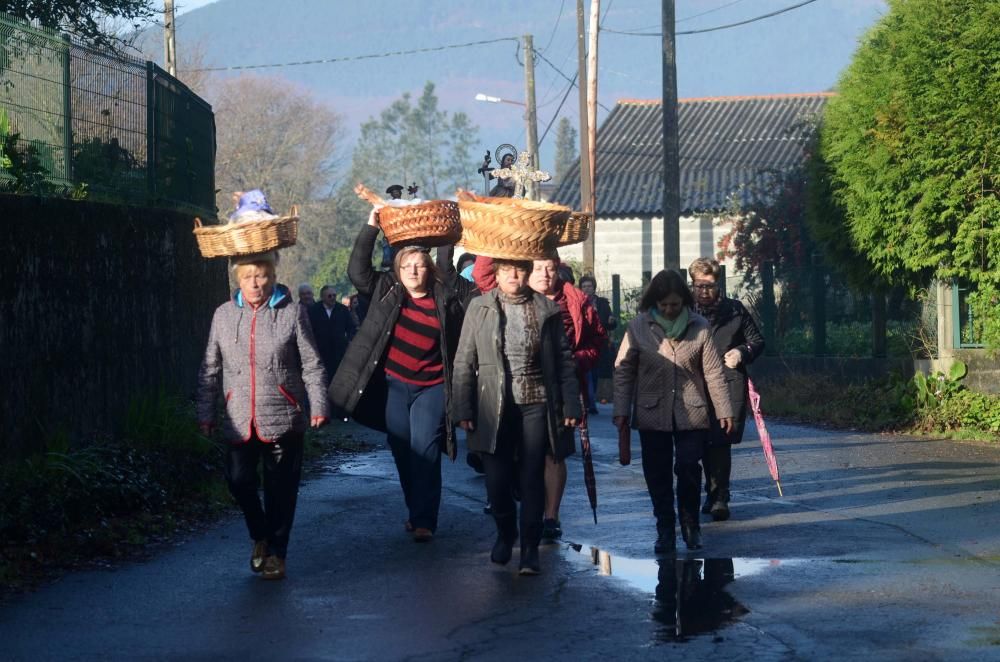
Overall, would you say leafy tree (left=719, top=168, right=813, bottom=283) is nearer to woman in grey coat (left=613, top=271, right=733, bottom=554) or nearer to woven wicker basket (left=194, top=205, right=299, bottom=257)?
woman in grey coat (left=613, top=271, right=733, bottom=554)

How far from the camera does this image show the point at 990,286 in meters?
15.6

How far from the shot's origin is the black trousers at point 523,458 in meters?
8.57

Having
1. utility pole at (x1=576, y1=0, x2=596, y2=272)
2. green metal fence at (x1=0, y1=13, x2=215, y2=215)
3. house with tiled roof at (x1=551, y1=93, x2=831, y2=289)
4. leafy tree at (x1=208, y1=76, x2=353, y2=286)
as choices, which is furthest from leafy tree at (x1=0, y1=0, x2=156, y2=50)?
leafy tree at (x1=208, y1=76, x2=353, y2=286)

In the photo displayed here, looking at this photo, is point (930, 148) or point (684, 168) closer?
point (930, 148)

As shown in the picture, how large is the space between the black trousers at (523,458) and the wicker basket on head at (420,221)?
1.14 meters

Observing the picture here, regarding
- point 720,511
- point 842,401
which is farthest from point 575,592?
point 842,401

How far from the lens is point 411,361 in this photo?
9.54m

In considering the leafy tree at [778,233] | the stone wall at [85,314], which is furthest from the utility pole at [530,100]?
the stone wall at [85,314]

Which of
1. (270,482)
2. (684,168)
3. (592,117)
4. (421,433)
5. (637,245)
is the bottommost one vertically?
(270,482)

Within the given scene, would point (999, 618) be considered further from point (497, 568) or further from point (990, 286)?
point (990, 286)

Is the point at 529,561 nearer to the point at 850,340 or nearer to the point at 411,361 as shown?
the point at 411,361

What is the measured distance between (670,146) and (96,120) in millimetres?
12751

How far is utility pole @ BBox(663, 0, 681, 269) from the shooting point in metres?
24.2

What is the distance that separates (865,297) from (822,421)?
68.2 inches
